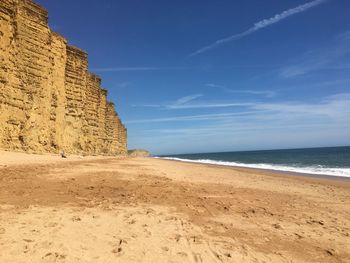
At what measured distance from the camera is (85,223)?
16.7 ft

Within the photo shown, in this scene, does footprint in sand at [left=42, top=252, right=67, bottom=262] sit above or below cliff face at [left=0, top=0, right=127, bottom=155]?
below

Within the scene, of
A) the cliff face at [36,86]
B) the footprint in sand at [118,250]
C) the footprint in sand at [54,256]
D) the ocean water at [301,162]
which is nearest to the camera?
the footprint in sand at [54,256]

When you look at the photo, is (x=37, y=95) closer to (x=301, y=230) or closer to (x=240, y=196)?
(x=240, y=196)

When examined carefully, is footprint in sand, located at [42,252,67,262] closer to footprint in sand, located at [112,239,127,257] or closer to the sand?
the sand

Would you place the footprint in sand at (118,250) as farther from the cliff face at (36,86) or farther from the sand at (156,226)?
the cliff face at (36,86)

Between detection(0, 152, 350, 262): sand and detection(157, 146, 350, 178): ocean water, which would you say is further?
detection(157, 146, 350, 178): ocean water

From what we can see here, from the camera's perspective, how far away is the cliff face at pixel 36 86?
1777 cm

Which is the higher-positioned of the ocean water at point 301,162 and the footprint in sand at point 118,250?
the ocean water at point 301,162

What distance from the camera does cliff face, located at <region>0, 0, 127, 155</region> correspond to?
17.8 meters

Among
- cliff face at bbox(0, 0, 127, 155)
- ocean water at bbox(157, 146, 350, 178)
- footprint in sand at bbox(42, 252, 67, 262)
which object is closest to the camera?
footprint in sand at bbox(42, 252, 67, 262)

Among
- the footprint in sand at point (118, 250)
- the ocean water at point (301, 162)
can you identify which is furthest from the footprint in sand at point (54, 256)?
the ocean water at point (301, 162)

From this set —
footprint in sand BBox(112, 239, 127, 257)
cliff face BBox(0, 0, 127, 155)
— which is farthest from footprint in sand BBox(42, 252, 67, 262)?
cliff face BBox(0, 0, 127, 155)

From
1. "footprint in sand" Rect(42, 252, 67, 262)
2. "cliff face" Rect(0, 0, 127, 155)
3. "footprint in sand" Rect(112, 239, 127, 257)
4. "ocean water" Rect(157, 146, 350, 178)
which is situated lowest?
"footprint in sand" Rect(112, 239, 127, 257)

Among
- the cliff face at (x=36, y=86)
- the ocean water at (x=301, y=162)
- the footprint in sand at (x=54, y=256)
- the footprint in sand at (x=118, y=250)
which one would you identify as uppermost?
the cliff face at (x=36, y=86)
